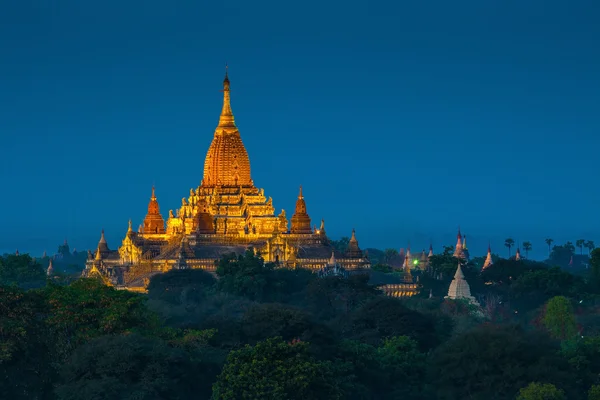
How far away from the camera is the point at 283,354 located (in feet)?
227

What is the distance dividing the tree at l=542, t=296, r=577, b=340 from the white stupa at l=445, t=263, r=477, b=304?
14075mm

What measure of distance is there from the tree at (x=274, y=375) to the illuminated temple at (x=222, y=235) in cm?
4896

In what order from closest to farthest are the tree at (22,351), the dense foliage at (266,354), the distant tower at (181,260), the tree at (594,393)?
the dense foliage at (266,354)
the tree at (22,351)
the tree at (594,393)
the distant tower at (181,260)

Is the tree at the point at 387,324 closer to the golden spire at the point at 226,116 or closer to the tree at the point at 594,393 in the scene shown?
the tree at the point at 594,393

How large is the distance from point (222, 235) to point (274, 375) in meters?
61.0

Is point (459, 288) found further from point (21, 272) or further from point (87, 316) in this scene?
point (87, 316)

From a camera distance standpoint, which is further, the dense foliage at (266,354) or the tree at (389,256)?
the tree at (389,256)

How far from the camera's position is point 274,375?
223ft

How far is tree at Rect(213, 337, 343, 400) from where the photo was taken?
67.3m

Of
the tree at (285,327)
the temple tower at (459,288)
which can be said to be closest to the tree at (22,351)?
the tree at (285,327)

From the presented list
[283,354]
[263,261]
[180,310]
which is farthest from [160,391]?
[263,261]

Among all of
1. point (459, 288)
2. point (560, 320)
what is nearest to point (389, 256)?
point (459, 288)

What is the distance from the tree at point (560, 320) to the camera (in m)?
94.1

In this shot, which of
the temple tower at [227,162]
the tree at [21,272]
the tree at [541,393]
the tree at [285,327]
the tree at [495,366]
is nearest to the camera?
the tree at [541,393]
